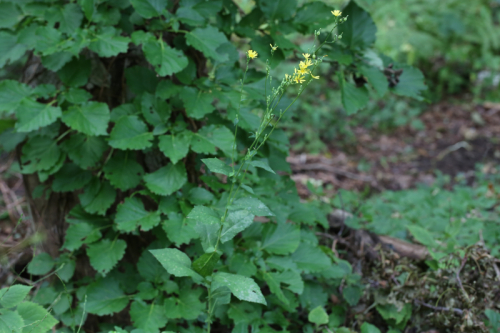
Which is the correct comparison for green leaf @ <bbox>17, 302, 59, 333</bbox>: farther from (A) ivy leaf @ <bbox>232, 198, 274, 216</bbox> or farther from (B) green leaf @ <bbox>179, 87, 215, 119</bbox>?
(B) green leaf @ <bbox>179, 87, 215, 119</bbox>

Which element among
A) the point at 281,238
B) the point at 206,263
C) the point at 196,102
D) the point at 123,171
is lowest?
the point at 281,238

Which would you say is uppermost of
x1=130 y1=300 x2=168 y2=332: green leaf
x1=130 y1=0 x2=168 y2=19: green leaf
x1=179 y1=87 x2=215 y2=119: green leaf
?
x1=130 y1=0 x2=168 y2=19: green leaf

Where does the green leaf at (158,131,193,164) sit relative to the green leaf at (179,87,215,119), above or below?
below

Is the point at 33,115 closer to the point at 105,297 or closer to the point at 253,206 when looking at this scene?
the point at 105,297

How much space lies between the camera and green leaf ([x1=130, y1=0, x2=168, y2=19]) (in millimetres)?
1477

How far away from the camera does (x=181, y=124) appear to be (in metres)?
1.62

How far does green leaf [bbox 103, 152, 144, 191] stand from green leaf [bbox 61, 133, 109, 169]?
0.07 meters

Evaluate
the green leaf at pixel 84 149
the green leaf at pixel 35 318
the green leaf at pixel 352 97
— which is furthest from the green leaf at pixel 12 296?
the green leaf at pixel 352 97

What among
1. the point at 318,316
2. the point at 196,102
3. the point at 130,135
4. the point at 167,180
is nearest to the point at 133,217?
the point at 167,180

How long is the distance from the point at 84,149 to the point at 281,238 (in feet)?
3.35

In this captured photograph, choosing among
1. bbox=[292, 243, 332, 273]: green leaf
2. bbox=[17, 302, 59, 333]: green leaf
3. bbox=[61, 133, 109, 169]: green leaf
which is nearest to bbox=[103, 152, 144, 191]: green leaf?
bbox=[61, 133, 109, 169]: green leaf

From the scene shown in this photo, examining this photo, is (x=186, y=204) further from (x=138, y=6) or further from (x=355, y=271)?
(x=355, y=271)

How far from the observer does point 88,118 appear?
1528 millimetres

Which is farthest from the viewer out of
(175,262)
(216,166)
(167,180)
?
(167,180)
